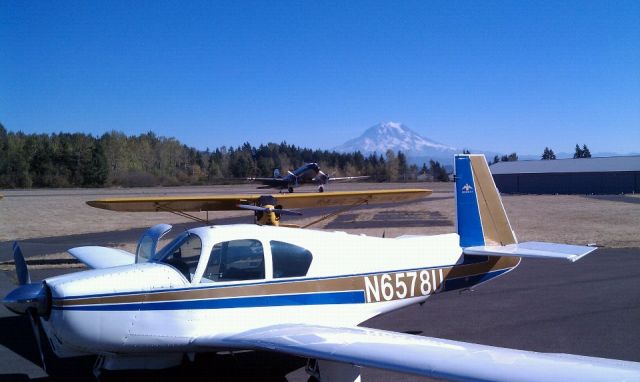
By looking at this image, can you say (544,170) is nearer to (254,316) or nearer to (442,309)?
(442,309)

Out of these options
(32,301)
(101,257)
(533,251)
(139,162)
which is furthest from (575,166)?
(139,162)

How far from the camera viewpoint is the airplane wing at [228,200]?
1288 cm

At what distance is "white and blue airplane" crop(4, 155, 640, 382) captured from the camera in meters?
3.87

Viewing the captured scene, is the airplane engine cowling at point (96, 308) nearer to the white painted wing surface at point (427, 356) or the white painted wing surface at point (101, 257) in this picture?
the white painted wing surface at point (427, 356)

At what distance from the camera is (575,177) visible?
58.9 metres

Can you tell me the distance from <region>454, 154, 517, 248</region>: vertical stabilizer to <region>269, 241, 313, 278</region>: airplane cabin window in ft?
9.27

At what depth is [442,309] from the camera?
873cm

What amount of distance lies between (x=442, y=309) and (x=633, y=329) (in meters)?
2.81

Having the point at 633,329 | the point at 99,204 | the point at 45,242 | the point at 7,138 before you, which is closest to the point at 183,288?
the point at 633,329

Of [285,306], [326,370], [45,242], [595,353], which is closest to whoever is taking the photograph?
[326,370]

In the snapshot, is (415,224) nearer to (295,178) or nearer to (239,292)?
(239,292)

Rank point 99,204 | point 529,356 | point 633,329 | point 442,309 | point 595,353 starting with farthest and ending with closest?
point 99,204 → point 442,309 → point 633,329 → point 595,353 → point 529,356

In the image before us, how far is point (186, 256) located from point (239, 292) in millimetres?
717

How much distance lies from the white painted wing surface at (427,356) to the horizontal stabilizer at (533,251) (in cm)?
302
